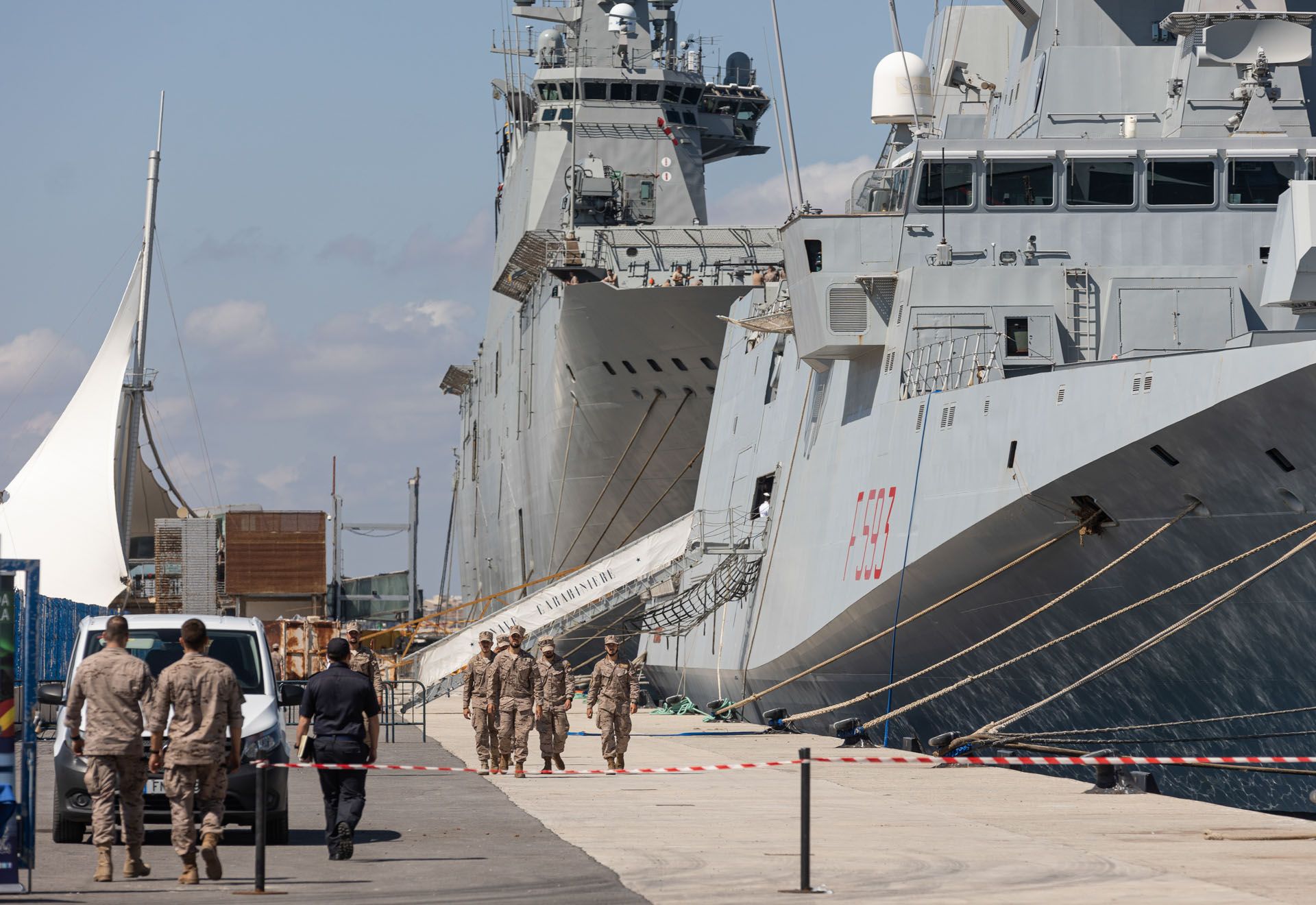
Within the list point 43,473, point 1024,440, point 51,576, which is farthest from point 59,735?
point 43,473

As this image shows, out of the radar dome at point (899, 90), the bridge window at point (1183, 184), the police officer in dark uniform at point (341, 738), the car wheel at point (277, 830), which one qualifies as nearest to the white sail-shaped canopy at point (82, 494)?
the radar dome at point (899, 90)

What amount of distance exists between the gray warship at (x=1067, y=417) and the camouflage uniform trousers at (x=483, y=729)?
3.77 m

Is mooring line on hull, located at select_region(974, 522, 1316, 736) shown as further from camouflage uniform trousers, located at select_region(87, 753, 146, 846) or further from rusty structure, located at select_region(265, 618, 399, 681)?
rusty structure, located at select_region(265, 618, 399, 681)

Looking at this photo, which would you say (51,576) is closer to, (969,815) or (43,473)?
(43,473)

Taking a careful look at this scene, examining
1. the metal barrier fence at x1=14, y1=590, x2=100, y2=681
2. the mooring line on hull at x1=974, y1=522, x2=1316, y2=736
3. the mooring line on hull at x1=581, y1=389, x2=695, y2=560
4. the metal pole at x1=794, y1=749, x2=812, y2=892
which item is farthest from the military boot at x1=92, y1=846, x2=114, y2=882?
the mooring line on hull at x1=581, y1=389, x2=695, y2=560

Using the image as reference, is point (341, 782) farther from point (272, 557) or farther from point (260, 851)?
point (272, 557)

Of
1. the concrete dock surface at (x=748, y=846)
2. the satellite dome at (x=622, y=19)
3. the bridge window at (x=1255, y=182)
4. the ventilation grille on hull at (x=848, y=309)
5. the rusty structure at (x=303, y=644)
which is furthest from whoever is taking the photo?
the satellite dome at (x=622, y=19)

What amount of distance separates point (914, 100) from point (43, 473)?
30.4 m

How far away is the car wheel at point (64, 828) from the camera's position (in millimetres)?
11859

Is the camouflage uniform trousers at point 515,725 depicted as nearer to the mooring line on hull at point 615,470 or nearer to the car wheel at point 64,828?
the car wheel at point 64,828

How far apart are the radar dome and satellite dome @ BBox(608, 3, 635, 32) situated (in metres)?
25.1

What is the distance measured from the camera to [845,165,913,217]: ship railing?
802 inches

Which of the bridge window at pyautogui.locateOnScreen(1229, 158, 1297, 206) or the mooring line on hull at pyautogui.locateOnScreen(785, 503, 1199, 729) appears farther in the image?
the bridge window at pyautogui.locateOnScreen(1229, 158, 1297, 206)

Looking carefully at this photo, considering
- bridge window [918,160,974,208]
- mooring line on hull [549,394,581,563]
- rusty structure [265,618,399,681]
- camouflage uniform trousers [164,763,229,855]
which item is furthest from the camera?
mooring line on hull [549,394,581,563]
